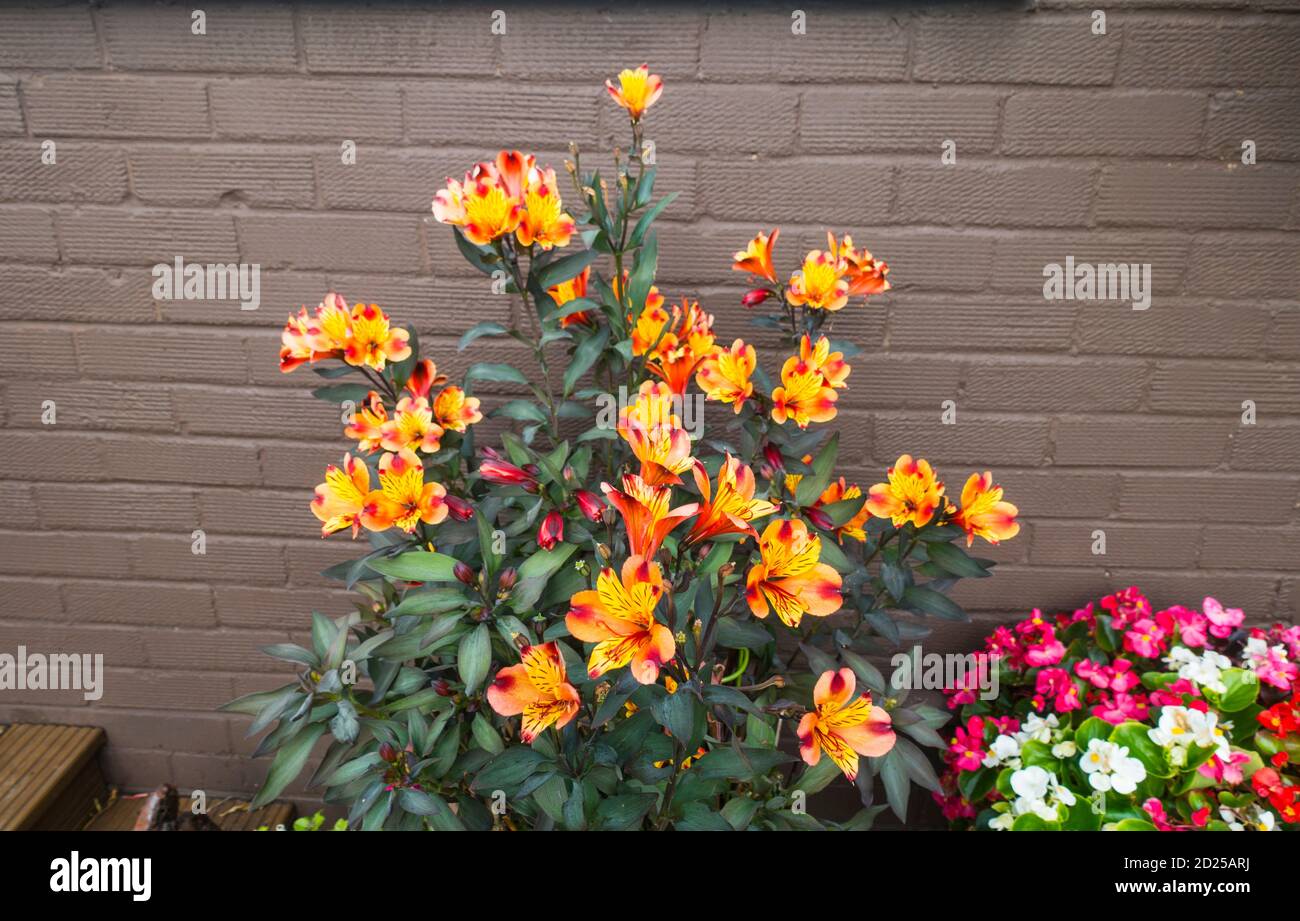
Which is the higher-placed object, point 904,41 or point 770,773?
point 904,41

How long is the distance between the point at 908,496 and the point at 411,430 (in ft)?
2.26

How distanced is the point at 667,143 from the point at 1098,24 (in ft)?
2.30

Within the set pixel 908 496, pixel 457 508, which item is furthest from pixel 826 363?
pixel 457 508

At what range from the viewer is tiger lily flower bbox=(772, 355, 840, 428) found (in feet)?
3.84

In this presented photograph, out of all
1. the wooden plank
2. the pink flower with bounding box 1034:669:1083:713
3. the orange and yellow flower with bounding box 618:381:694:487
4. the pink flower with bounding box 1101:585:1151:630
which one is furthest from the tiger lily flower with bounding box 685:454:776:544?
the wooden plank

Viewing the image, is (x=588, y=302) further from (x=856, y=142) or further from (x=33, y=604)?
(x=33, y=604)

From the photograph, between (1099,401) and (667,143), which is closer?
(667,143)

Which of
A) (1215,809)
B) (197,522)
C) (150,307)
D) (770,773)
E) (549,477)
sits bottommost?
(1215,809)

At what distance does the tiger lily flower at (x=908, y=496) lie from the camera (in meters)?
1.20

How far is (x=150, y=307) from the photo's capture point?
5.07 feet

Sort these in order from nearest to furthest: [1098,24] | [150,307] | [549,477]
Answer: [549,477] → [1098,24] → [150,307]

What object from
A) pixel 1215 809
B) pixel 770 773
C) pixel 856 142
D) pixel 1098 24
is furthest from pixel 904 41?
pixel 1215 809

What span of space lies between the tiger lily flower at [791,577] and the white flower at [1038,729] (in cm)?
84

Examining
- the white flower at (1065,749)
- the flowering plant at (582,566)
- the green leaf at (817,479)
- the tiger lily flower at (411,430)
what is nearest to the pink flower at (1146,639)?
the white flower at (1065,749)
